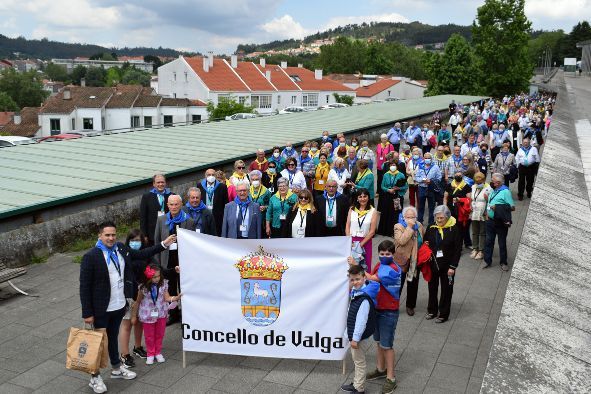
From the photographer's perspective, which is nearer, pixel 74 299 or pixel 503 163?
pixel 74 299

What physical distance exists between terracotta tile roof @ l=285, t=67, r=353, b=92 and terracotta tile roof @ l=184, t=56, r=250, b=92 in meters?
15.9

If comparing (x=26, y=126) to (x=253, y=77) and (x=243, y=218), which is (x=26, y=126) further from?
(x=243, y=218)

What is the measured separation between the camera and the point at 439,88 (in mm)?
86250

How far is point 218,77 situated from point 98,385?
284 feet

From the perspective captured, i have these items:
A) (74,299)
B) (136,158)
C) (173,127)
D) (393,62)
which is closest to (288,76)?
(393,62)

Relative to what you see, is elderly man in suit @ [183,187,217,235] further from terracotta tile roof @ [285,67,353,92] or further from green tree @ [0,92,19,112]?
green tree @ [0,92,19,112]

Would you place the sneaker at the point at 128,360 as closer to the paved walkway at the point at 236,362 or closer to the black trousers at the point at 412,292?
the paved walkway at the point at 236,362

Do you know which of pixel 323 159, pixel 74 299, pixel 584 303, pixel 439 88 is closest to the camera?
pixel 584 303

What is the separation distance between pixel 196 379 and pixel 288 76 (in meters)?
97.7

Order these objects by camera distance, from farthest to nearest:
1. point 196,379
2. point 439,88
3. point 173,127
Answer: point 439,88 → point 173,127 → point 196,379

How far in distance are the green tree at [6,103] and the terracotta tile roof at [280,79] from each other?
2522 inches

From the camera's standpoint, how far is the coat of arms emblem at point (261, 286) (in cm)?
698

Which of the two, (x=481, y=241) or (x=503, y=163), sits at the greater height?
(x=503, y=163)

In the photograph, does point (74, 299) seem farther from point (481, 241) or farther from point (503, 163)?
point (503, 163)
